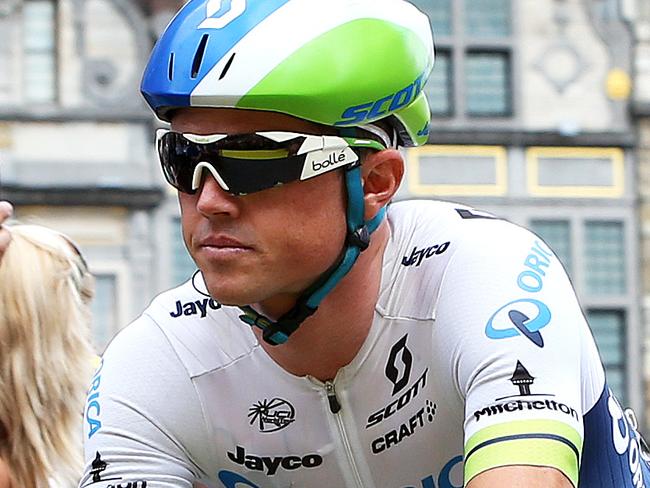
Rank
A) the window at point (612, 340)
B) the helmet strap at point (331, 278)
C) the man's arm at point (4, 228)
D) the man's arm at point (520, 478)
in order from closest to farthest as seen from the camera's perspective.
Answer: the man's arm at point (520, 478) < the helmet strap at point (331, 278) < the man's arm at point (4, 228) < the window at point (612, 340)

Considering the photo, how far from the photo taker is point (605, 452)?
291cm

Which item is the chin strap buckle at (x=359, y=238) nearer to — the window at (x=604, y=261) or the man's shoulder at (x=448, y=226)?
the man's shoulder at (x=448, y=226)

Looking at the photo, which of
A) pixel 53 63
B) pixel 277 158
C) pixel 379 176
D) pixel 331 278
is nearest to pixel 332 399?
pixel 331 278

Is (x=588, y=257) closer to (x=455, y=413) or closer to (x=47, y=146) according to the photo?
(x=47, y=146)

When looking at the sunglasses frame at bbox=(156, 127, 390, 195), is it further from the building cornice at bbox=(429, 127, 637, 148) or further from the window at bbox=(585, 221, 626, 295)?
the window at bbox=(585, 221, 626, 295)

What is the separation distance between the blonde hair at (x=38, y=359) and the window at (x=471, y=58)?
47.5ft

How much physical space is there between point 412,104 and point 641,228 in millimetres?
16261

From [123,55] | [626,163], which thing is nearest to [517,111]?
[626,163]

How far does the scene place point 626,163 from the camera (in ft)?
61.4

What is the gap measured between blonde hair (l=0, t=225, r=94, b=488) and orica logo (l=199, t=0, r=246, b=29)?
4.50 feet

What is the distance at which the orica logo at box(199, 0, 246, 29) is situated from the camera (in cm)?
262

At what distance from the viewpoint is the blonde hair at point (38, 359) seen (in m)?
3.86

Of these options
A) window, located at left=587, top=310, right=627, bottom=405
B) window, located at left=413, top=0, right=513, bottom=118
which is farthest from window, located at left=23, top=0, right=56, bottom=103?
window, located at left=587, top=310, right=627, bottom=405

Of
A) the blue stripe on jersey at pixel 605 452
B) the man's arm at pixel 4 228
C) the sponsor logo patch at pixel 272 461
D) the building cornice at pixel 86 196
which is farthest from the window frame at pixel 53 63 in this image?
the blue stripe on jersey at pixel 605 452
